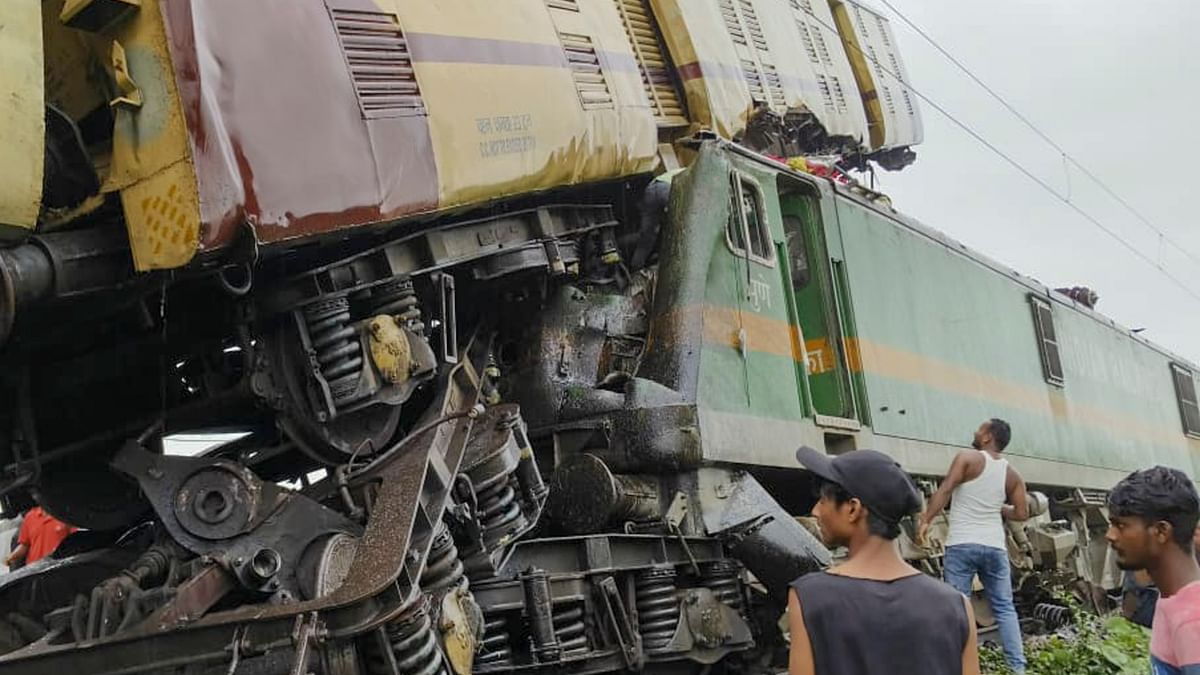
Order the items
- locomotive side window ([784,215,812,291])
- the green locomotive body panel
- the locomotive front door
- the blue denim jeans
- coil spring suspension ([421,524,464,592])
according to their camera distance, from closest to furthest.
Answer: coil spring suspension ([421,524,464,592]) → the green locomotive body panel → the blue denim jeans → the locomotive front door → locomotive side window ([784,215,812,291])

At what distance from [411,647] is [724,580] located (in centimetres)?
233

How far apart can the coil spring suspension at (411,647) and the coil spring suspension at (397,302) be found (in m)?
1.20

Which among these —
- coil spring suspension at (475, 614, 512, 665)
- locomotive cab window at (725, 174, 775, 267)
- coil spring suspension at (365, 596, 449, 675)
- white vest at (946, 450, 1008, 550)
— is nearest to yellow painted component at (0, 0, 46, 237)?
coil spring suspension at (365, 596, 449, 675)

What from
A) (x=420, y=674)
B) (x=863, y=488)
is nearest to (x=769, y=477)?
(x=420, y=674)

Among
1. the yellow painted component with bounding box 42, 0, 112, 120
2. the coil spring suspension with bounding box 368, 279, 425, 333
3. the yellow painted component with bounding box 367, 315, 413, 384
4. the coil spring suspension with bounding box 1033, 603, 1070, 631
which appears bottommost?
the coil spring suspension with bounding box 1033, 603, 1070, 631

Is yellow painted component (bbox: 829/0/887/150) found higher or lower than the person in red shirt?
higher

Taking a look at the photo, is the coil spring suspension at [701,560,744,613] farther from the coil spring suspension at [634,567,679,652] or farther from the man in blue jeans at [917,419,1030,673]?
the man in blue jeans at [917,419,1030,673]

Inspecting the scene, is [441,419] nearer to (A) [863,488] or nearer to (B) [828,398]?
(A) [863,488]

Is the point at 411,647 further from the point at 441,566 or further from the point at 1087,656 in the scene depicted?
the point at 1087,656

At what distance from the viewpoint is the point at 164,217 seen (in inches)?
155

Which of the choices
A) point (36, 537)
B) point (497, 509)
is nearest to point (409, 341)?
point (497, 509)

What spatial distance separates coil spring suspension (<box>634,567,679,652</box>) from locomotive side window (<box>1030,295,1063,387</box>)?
266 inches

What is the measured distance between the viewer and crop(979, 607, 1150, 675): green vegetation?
6.86 meters

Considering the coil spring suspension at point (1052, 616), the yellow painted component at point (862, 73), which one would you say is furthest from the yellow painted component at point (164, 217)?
the yellow painted component at point (862, 73)
